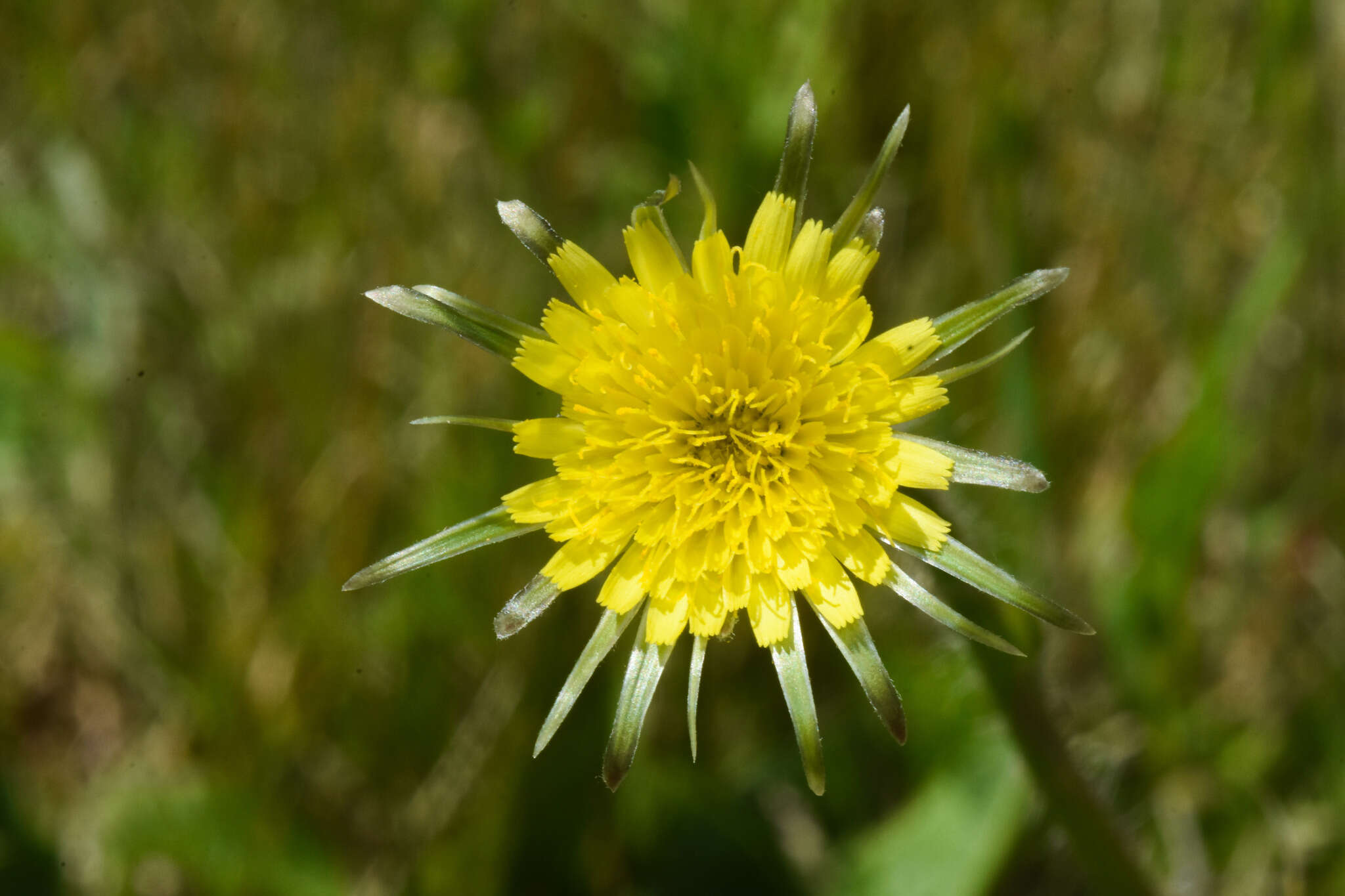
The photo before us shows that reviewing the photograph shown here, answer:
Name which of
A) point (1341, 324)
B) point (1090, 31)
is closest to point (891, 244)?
point (1090, 31)

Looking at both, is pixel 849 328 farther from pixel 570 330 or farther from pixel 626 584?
pixel 626 584

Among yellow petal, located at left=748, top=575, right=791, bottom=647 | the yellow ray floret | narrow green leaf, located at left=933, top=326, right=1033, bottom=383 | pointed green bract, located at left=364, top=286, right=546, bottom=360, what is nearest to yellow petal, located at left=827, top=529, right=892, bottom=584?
the yellow ray floret

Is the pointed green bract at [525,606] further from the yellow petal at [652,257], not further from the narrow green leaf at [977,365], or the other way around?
the narrow green leaf at [977,365]

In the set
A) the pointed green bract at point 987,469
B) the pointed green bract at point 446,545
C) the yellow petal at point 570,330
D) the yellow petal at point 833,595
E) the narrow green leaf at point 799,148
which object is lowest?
the yellow petal at point 833,595

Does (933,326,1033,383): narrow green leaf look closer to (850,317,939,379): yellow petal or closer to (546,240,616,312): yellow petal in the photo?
(850,317,939,379): yellow petal

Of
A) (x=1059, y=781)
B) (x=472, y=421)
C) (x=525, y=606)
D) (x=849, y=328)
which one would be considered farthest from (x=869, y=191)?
(x=1059, y=781)

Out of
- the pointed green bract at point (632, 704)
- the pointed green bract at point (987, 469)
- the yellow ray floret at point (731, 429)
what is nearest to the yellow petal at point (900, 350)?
the yellow ray floret at point (731, 429)
